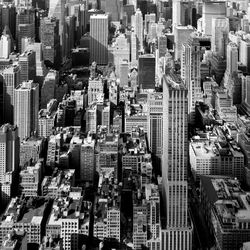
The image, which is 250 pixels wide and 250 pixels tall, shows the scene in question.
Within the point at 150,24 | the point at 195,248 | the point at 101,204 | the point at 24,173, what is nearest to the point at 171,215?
the point at 195,248

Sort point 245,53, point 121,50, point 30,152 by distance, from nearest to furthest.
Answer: point 30,152 → point 245,53 → point 121,50

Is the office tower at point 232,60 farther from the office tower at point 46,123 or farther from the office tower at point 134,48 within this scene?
the office tower at point 46,123

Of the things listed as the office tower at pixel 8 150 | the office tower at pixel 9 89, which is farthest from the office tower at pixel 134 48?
the office tower at pixel 8 150

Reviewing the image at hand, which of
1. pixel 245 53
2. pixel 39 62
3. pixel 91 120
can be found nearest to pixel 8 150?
pixel 91 120

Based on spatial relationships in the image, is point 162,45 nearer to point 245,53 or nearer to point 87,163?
point 245,53

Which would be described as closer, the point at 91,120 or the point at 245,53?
the point at 91,120

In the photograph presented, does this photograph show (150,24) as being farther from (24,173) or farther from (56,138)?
(24,173)

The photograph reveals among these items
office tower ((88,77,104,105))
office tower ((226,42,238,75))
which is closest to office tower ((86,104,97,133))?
office tower ((88,77,104,105))

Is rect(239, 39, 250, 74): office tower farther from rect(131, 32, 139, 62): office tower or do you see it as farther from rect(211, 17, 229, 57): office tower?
rect(131, 32, 139, 62): office tower
